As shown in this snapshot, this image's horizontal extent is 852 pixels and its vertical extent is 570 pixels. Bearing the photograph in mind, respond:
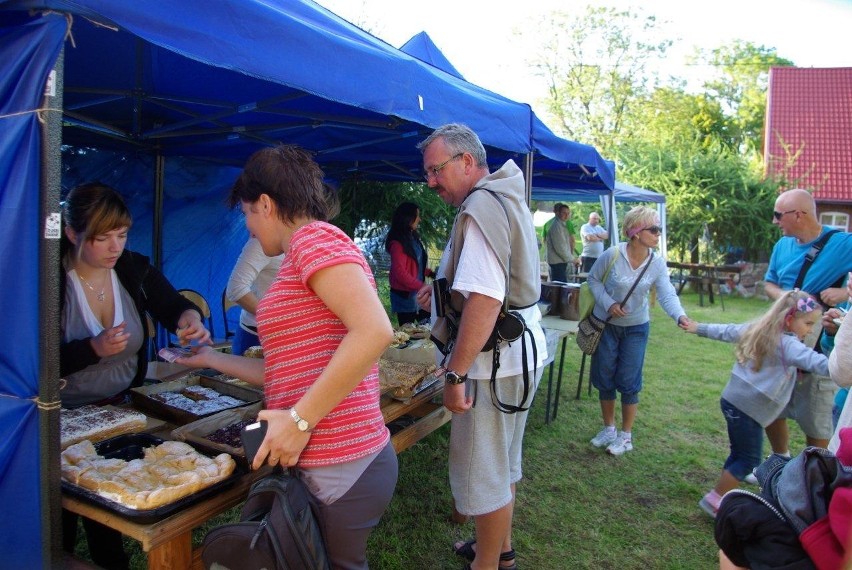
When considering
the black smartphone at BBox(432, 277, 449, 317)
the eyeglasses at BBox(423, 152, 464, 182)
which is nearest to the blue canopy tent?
the eyeglasses at BBox(423, 152, 464, 182)

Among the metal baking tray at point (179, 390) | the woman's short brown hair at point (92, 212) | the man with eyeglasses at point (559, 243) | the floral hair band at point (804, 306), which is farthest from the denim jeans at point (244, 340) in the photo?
the man with eyeglasses at point (559, 243)

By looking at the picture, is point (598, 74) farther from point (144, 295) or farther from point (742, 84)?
point (144, 295)

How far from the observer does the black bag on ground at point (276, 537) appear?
1.26 m

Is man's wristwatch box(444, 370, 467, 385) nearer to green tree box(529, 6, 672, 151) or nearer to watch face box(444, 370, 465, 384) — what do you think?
watch face box(444, 370, 465, 384)

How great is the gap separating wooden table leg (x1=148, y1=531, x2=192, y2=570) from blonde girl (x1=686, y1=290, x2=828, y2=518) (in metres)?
2.85

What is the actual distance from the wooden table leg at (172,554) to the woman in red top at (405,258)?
3704 millimetres

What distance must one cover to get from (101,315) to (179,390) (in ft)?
1.48

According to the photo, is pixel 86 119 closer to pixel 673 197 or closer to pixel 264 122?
pixel 264 122

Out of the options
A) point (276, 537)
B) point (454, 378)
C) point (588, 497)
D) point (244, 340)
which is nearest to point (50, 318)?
point (276, 537)

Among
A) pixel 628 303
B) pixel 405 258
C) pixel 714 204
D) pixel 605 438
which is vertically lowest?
pixel 605 438

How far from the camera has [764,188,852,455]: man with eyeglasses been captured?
10.4ft

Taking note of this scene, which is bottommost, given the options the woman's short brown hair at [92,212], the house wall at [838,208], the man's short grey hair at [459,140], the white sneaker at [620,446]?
the white sneaker at [620,446]

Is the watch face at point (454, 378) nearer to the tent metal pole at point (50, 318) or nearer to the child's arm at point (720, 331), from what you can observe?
the tent metal pole at point (50, 318)

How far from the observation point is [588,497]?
3512 millimetres
